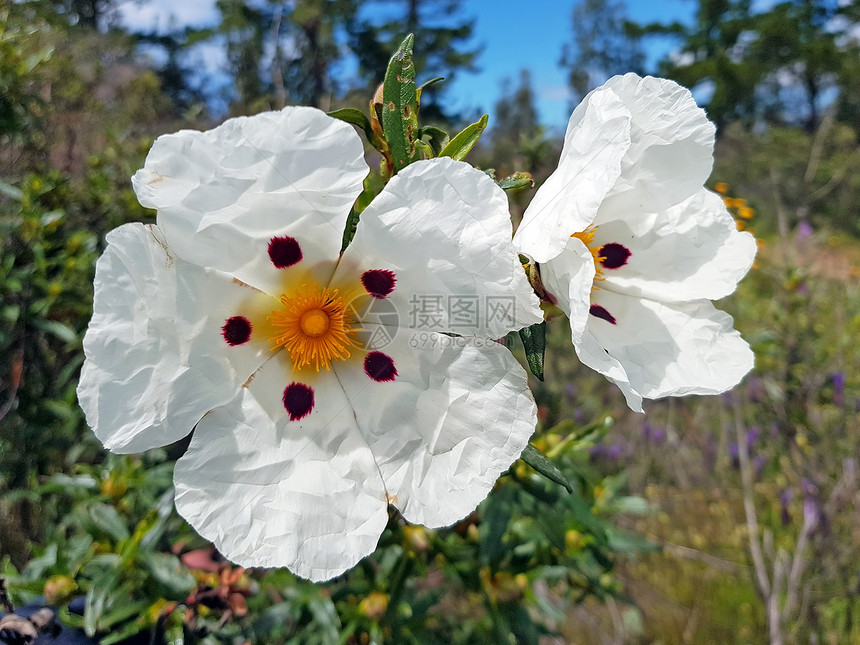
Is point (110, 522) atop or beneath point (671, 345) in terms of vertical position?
beneath

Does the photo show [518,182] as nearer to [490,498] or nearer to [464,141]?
[464,141]

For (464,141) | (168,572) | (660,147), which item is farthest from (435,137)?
(168,572)

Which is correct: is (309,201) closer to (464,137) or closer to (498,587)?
(464,137)

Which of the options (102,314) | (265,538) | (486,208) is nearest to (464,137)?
(486,208)

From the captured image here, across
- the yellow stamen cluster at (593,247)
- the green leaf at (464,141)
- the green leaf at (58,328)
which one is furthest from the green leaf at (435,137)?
the green leaf at (58,328)

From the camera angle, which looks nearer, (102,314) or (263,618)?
(102,314)
